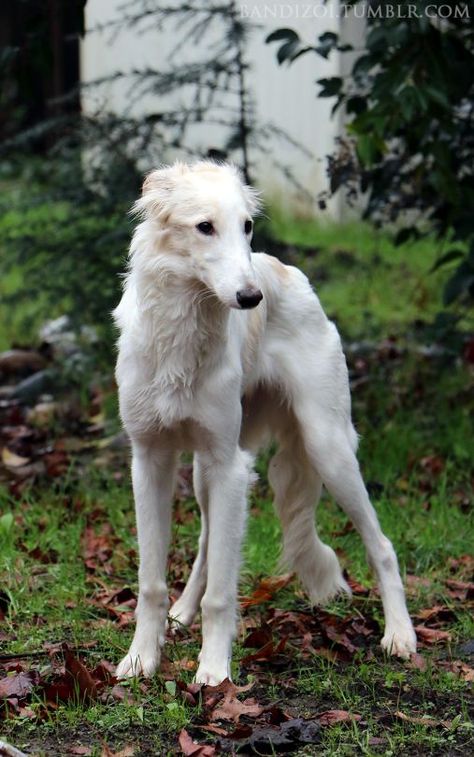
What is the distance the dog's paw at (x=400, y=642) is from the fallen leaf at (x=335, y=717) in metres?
0.59

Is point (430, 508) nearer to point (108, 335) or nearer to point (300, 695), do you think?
point (300, 695)

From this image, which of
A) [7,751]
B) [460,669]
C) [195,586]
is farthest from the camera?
[195,586]

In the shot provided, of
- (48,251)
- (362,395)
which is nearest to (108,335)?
(48,251)

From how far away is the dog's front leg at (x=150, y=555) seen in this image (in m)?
3.70

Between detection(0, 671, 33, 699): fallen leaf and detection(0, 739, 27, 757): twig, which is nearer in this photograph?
detection(0, 739, 27, 757): twig

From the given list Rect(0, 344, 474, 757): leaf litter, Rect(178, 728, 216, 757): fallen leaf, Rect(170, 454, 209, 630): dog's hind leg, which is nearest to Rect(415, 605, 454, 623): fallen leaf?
Rect(0, 344, 474, 757): leaf litter

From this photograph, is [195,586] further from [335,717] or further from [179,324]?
[179,324]

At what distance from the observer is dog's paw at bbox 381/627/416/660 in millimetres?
3947

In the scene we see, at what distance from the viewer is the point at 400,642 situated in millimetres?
3980

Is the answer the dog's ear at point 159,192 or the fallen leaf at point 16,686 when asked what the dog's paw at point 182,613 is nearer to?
the fallen leaf at point 16,686

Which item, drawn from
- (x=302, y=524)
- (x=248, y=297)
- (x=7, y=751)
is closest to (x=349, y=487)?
(x=302, y=524)

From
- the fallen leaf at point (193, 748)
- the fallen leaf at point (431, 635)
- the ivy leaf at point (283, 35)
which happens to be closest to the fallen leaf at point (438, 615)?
the fallen leaf at point (431, 635)

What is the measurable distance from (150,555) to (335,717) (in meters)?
0.78

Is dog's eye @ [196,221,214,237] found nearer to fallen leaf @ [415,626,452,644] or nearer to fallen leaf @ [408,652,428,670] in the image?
fallen leaf @ [408,652,428,670]
